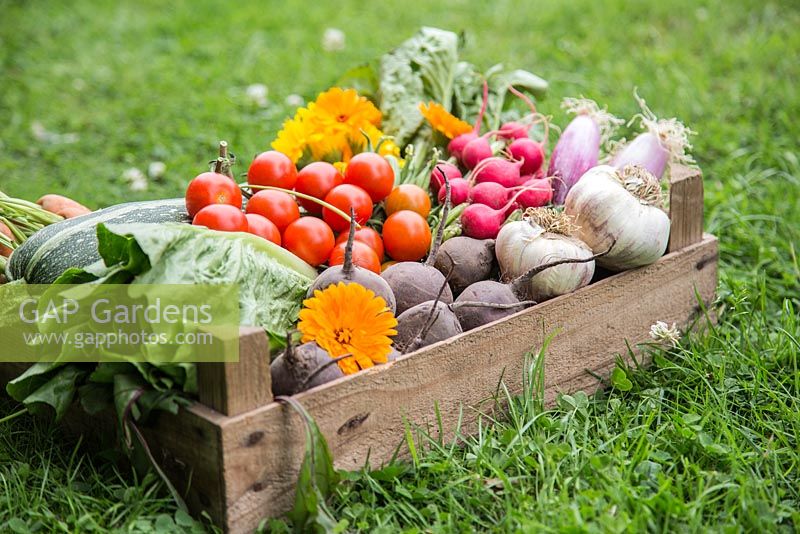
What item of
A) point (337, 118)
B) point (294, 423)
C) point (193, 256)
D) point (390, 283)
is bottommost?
point (294, 423)

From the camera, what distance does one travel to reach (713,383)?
2.59 metres

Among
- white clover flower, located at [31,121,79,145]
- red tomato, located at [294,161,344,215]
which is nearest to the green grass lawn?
white clover flower, located at [31,121,79,145]

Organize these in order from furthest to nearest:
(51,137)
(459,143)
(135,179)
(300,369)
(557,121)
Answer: (51,137) → (135,179) → (557,121) → (459,143) → (300,369)

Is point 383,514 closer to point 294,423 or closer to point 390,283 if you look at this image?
point 294,423

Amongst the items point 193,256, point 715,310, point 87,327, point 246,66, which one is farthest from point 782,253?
point 246,66

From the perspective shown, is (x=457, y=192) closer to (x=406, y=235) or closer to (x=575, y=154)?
(x=406, y=235)

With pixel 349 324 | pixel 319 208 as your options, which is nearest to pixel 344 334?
pixel 349 324

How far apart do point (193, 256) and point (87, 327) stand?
29 centimetres

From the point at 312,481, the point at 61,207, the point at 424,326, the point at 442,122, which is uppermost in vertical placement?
the point at 442,122

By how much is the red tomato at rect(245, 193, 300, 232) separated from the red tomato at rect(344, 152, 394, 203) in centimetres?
21

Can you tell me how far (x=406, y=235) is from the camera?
2.58 m

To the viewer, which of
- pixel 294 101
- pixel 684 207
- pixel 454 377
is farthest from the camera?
pixel 294 101

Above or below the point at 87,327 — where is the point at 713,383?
below

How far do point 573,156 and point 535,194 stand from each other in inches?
9.9
